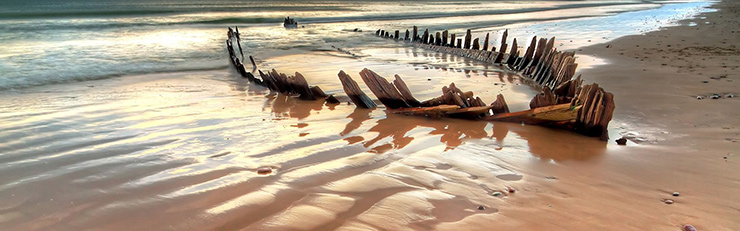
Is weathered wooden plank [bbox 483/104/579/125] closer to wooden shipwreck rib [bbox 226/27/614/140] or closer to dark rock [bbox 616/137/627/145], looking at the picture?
wooden shipwreck rib [bbox 226/27/614/140]

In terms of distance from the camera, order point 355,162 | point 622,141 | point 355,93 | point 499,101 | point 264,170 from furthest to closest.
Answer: point 355,93 → point 499,101 → point 622,141 → point 355,162 → point 264,170

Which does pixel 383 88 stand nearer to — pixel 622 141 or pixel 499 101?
pixel 499 101

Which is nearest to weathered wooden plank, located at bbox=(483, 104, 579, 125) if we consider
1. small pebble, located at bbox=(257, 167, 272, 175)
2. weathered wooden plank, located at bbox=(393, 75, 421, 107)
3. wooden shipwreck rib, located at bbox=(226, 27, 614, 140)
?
wooden shipwreck rib, located at bbox=(226, 27, 614, 140)

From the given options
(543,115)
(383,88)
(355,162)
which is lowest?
(355,162)

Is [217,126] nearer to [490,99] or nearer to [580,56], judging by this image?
[490,99]

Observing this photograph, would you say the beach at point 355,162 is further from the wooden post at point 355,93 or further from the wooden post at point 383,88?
the wooden post at point 383,88

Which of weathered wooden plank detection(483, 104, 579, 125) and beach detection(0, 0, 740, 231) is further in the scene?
weathered wooden plank detection(483, 104, 579, 125)

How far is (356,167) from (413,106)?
2028mm

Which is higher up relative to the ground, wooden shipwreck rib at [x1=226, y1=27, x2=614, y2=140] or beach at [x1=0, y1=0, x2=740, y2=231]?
wooden shipwreck rib at [x1=226, y1=27, x2=614, y2=140]

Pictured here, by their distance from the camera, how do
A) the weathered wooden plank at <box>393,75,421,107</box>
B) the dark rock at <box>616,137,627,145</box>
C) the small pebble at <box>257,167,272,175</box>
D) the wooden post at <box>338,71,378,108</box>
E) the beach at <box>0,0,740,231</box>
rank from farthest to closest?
the wooden post at <box>338,71,378,108</box>, the weathered wooden plank at <box>393,75,421,107</box>, the dark rock at <box>616,137,627,145</box>, the small pebble at <box>257,167,272,175</box>, the beach at <box>0,0,740,231</box>

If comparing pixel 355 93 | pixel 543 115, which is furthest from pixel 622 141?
pixel 355 93

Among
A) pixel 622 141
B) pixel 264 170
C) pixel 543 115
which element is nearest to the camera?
pixel 264 170

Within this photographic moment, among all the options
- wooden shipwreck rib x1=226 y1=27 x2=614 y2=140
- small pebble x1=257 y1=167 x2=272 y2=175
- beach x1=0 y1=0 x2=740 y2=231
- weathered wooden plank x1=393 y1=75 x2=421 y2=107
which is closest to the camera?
beach x1=0 y1=0 x2=740 y2=231

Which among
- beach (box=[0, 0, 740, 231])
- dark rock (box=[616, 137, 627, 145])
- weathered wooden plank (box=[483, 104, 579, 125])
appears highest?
weathered wooden plank (box=[483, 104, 579, 125])
